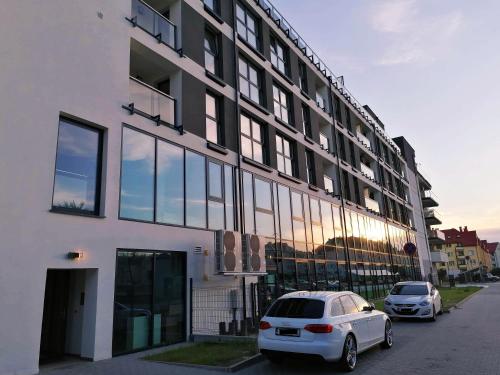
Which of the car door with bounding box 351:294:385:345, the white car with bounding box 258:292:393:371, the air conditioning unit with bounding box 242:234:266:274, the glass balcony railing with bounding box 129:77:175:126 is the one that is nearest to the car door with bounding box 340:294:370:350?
the white car with bounding box 258:292:393:371

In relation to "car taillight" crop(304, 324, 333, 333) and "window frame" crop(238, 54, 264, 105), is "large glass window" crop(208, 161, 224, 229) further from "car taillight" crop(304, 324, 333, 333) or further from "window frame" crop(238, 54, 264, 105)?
"car taillight" crop(304, 324, 333, 333)

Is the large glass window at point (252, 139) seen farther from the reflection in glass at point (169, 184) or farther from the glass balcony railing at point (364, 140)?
the glass balcony railing at point (364, 140)

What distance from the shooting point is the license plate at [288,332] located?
788 centimetres

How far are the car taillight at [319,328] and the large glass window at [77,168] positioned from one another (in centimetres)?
593

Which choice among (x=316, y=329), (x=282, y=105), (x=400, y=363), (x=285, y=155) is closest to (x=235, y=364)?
(x=316, y=329)

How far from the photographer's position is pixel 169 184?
12.4 metres

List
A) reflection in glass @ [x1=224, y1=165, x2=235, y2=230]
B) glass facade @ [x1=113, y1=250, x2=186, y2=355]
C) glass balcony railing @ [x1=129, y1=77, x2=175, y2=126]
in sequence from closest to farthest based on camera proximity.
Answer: glass facade @ [x1=113, y1=250, x2=186, y2=355] → glass balcony railing @ [x1=129, y1=77, x2=175, y2=126] → reflection in glass @ [x1=224, y1=165, x2=235, y2=230]

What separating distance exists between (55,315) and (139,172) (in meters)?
4.31

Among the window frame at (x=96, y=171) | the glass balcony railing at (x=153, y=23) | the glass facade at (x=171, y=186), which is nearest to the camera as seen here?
the window frame at (x=96, y=171)

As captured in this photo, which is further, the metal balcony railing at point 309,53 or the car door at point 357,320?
the metal balcony railing at point 309,53

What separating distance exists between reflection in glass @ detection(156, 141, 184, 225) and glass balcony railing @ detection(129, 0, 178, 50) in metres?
3.73

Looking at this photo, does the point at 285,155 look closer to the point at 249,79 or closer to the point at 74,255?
the point at 249,79

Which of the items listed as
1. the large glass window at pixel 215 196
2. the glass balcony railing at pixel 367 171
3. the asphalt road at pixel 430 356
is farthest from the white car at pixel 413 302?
the glass balcony railing at pixel 367 171

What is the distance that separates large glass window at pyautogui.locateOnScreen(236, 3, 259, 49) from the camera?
1838 centimetres
